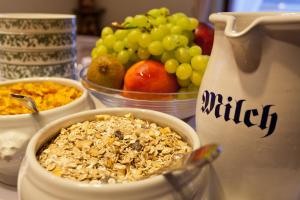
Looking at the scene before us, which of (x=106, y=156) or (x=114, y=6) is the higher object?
(x=106, y=156)

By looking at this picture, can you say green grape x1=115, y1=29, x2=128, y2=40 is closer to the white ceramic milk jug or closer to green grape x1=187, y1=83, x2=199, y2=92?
green grape x1=187, y1=83, x2=199, y2=92

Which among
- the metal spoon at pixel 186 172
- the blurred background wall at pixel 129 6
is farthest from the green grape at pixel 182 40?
the blurred background wall at pixel 129 6

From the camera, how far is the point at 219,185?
35cm

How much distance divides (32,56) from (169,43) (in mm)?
297

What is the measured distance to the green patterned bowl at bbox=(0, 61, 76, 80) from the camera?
653mm

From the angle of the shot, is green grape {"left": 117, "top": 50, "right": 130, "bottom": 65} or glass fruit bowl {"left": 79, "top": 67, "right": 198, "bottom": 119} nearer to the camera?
glass fruit bowl {"left": 79, "top": 67, "right": 198, "bottom": 119}

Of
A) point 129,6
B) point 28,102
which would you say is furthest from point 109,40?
point 129,6

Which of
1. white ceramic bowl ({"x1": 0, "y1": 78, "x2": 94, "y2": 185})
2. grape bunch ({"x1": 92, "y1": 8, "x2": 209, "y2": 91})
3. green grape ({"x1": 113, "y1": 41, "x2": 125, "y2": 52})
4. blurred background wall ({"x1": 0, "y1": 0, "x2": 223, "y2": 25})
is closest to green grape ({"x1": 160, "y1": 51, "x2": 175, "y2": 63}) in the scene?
→ grape bunch ({"x1": 92, "y1": 8, "x2": 209, "y2": 91})

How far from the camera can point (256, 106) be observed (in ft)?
0.99

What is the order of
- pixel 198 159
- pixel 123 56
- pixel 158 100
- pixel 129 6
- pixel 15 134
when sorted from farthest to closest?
pixel 129 6
pixel 123 56
pixel 158 100
pixel 15 134
pixel 198 159

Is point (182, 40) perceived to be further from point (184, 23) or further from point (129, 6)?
point (129, 6)

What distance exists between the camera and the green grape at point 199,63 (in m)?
0.53

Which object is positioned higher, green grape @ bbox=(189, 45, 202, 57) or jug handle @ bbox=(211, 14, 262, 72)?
jug handle @ bbox=(211, 14, 262, 72)

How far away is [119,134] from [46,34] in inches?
14.0
